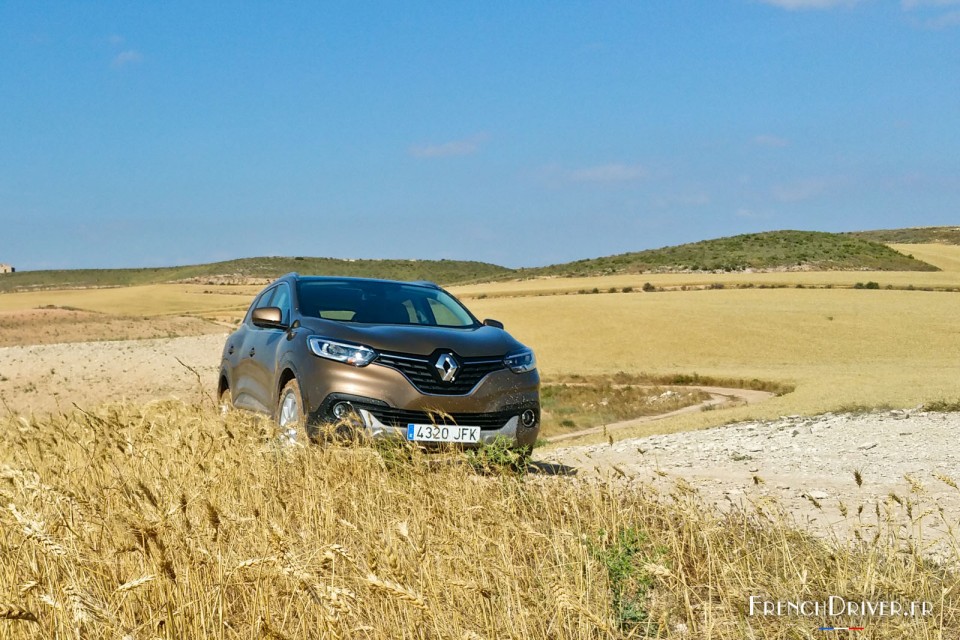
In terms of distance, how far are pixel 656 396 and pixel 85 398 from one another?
14008 millimetres

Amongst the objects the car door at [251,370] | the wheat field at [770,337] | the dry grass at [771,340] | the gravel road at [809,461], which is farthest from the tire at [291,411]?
the wheat field at [770,337]

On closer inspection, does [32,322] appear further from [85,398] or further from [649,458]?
[649,458]

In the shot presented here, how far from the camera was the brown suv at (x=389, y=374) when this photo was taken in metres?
7.91

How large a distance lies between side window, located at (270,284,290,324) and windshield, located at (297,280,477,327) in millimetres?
191

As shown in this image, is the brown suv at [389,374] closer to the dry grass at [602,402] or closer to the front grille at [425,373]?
the front grille at [425,373]

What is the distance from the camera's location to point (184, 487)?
5605mm

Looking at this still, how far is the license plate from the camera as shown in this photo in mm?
7910

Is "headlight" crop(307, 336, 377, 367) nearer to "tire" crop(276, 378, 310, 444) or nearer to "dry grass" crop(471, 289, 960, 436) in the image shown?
"tire" crop(276, 378, 310, 444)

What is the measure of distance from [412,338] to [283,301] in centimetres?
221

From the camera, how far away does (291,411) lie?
336 inches

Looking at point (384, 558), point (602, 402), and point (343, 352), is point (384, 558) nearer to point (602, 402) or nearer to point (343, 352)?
point (343, 352)

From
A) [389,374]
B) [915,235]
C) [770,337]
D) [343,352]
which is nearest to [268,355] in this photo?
[343,352]

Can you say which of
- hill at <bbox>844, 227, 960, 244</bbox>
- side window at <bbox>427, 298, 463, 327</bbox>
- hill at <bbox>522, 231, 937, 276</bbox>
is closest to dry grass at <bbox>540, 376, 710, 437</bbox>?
side window at <bbox>427, 298, 463, 327</bbox>

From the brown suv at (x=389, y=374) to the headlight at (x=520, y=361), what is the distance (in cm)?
1
